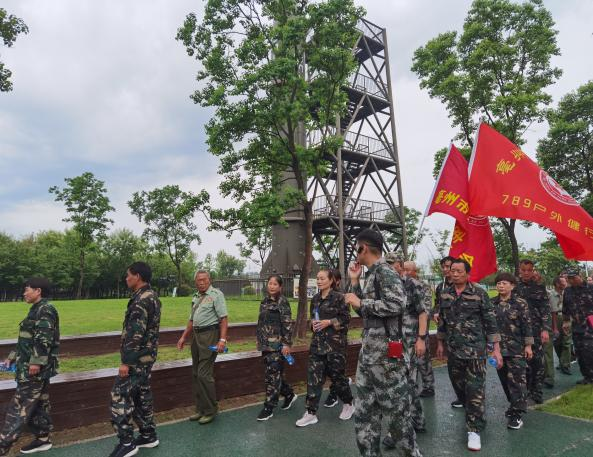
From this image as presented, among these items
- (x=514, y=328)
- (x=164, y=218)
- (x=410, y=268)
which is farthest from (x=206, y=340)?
(x=164, y=218)

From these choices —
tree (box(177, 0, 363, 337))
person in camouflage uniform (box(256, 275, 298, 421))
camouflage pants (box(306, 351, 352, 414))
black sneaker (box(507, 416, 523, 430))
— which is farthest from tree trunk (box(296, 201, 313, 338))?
black sneaker (box(507, 416, 523, 430))

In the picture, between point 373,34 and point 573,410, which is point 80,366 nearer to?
point 573,410

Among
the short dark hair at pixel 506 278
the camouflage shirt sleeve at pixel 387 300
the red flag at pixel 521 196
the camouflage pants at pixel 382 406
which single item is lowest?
the camouflage pants at pixel 382 406

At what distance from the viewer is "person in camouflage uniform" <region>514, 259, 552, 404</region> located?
229 inches

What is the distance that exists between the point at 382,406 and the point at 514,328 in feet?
9.82

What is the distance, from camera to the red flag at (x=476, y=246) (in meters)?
6.10

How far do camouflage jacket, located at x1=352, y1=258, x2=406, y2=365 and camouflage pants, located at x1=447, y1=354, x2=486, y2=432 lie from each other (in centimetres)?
184

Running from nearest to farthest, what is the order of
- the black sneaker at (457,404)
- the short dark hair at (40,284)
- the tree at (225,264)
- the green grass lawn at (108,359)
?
the short dark hair at (40,284) → the black sneaker at (457,404) → the green grass lawn at (108,359) → the tree at (225,264)

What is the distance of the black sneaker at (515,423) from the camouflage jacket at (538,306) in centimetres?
170

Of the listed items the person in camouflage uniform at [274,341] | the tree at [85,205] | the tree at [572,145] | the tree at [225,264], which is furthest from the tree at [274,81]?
the tree at [225,264]

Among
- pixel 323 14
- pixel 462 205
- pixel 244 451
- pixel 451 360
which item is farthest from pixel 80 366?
pixel 323 14

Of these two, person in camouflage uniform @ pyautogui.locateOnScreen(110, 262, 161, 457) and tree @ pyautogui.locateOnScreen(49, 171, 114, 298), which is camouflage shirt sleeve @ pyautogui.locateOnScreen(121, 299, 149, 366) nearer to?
person in camouflage uniform @ pyautogui.locateOnScreen(110, 262, 161, 457)

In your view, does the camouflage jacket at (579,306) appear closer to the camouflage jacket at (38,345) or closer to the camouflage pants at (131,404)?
the camouflage pants at (131,404)

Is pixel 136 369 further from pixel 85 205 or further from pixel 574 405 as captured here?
pixel 85 205
